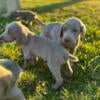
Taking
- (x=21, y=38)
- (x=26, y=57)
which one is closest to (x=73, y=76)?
(x=26, y=57)

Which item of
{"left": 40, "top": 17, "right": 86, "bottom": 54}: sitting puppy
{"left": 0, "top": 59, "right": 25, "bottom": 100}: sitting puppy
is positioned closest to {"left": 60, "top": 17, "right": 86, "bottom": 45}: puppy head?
{"left": 40, "top": 17, "right": 86, "bottom": 54}: sitting puppy

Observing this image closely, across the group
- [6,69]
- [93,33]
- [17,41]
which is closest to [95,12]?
[93,33]

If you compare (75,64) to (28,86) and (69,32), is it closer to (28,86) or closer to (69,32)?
(69,32)

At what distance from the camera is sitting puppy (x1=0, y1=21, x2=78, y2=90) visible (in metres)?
7.45

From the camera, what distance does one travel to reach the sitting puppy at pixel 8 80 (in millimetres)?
4684

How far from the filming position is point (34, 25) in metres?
11.0

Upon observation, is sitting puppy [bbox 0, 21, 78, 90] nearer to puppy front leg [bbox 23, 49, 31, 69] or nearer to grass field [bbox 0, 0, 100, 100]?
puppy front leg [bbox 23, 49, 31, 69]

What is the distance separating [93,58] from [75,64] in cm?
44

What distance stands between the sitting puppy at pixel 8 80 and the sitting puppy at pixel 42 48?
2.21 m

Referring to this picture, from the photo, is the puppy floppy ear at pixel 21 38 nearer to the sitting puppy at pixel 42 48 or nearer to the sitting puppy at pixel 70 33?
the sitting puppy at pixel 42 48

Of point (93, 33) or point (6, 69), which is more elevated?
point (6, 69)

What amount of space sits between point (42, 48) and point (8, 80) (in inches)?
120

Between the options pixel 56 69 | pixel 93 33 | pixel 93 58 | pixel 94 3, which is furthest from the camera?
pixel 94 3

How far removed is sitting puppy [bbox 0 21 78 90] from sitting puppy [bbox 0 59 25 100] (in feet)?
7.27
